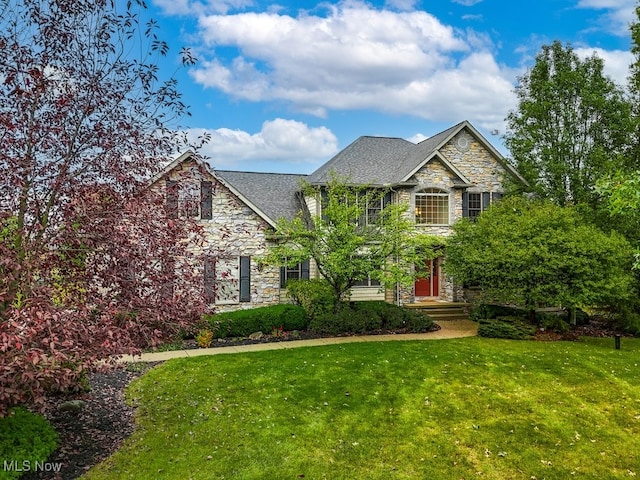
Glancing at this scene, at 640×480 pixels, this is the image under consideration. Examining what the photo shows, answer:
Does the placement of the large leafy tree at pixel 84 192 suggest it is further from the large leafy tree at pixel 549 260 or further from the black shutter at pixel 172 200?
the large leafy tree at pixel 549 260

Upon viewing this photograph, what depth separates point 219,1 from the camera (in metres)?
12.4

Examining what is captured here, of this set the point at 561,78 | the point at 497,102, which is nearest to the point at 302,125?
the point at 497,102

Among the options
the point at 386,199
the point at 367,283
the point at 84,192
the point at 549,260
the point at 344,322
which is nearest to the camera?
the point at 84,192

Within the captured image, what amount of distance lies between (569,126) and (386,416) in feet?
58.6

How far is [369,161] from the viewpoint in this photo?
2319 centimetres

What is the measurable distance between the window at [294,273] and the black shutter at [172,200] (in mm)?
12440

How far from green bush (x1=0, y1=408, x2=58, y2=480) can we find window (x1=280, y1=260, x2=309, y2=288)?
12.9 m

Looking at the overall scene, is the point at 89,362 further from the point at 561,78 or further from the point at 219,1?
the point at 561,78

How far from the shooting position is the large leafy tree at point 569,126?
20547 mm

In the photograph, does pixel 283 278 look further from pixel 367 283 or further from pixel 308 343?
pixel 308 343

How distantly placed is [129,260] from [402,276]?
11847mm

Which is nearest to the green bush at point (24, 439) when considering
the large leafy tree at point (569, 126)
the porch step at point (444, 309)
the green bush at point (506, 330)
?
the green bush at point (506, 330)

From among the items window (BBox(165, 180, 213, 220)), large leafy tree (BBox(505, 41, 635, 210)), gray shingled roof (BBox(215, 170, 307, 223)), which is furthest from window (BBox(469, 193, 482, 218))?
window (BBox(165, 180, 213, 220))

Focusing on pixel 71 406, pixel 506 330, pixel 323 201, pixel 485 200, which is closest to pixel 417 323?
pixel 506 330
